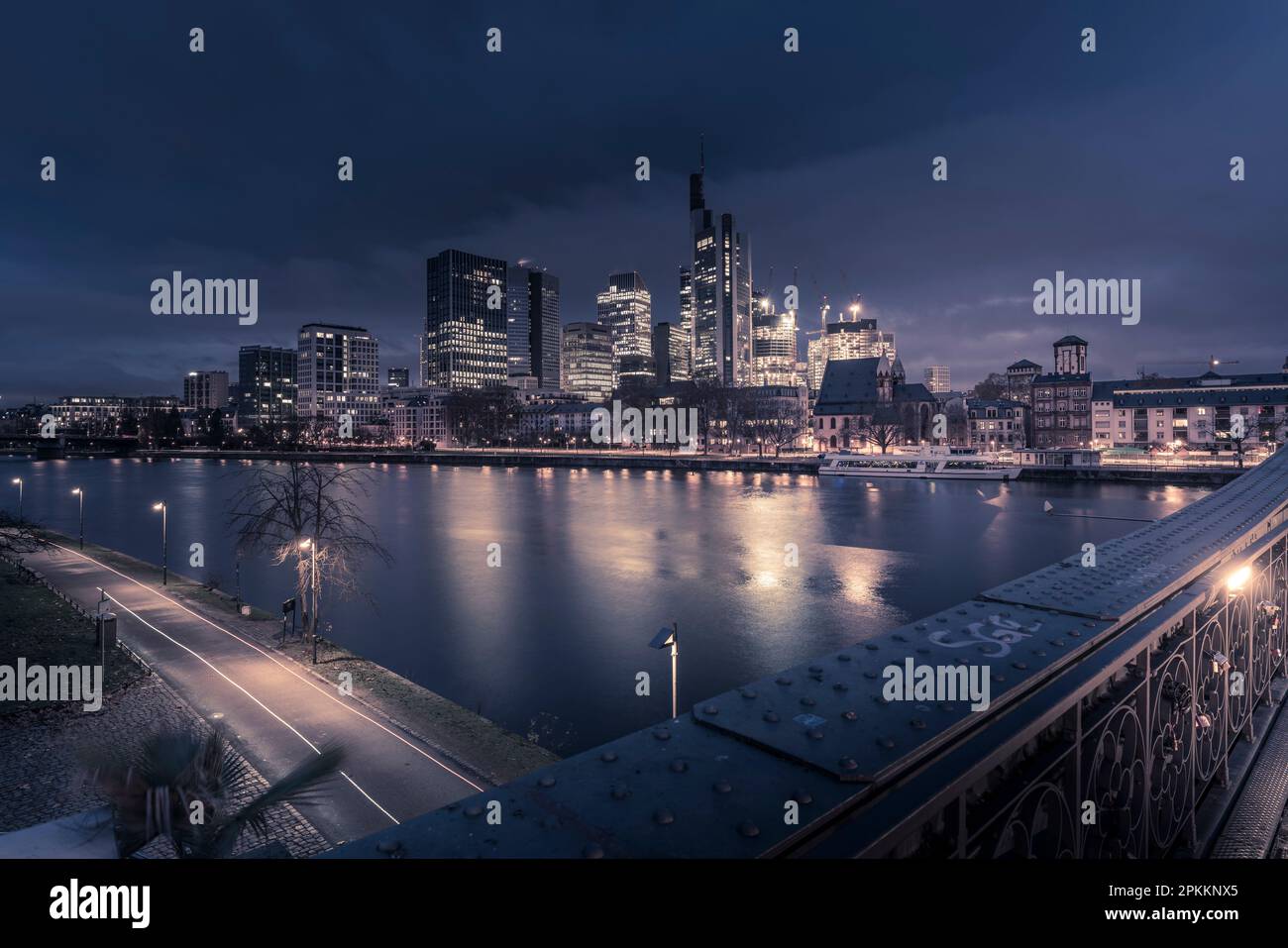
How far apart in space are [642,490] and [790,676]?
301 ft

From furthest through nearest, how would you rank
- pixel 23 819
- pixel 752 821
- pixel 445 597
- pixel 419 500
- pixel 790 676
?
pixel 419 500
pixel 445 597
pixel 23 819
pixel 790 676
pixel 752 821

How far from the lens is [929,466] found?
11406 centimetres

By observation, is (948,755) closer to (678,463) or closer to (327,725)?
(327,725)

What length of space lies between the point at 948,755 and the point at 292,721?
53.7ft

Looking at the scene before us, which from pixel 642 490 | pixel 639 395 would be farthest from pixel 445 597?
pixel 639 395

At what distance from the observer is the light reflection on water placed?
2511cm

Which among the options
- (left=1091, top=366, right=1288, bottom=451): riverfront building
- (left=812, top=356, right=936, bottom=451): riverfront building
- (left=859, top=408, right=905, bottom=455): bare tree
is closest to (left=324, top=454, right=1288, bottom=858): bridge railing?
(left=1091, top=366, right=1288, bottom=451): riverfront building

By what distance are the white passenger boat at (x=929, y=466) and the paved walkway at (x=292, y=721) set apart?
351 feet

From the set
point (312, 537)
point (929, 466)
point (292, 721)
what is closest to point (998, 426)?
point (929, 466)

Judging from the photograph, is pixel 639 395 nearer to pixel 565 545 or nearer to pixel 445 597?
pixel 565 545

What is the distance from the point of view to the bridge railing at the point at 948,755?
9.57ft

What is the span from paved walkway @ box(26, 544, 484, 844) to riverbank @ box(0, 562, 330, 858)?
0.49 metres

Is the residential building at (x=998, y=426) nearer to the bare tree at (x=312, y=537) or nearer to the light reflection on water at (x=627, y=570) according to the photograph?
the light reflection on water at (x=627, y=570)
